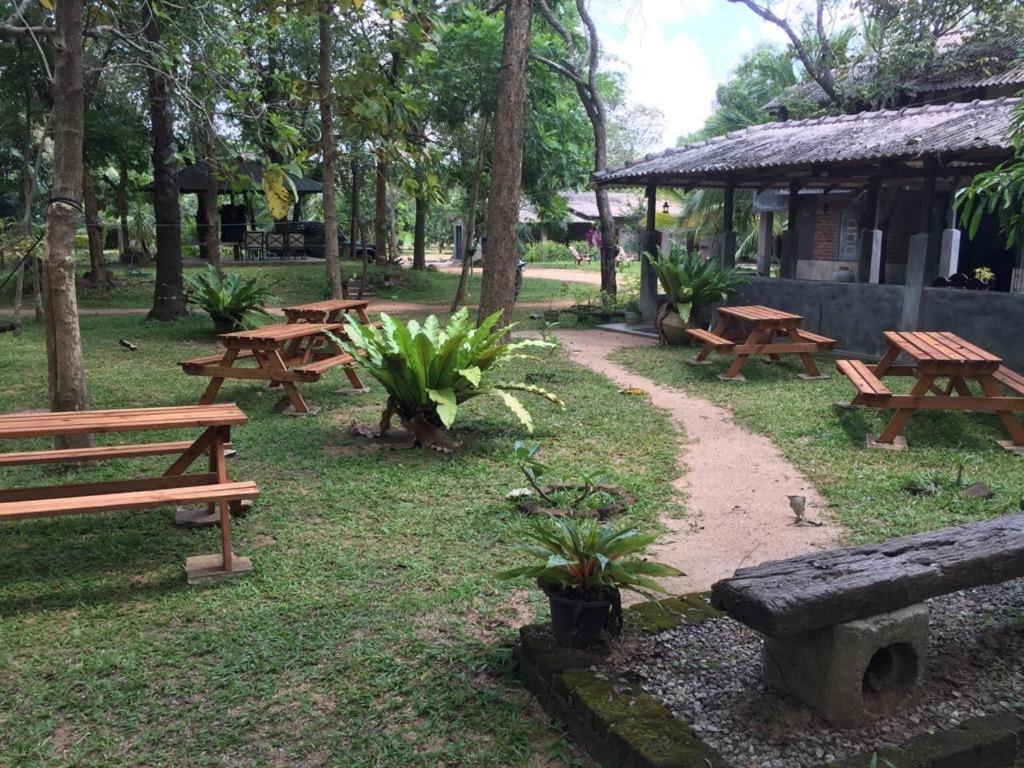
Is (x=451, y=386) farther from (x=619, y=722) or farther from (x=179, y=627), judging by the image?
(x=619, y=722)

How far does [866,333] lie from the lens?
11172 mm

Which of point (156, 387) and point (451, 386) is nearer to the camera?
point (451, 386)

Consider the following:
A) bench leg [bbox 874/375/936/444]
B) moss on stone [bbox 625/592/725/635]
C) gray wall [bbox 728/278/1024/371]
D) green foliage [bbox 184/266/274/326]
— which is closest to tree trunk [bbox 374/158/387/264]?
green foliage [bbox 184/266/274/326]

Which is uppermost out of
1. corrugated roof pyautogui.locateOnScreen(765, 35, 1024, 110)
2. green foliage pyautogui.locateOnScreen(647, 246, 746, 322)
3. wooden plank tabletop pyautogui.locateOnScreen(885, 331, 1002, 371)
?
corrugated roof pyautogui.locateOnScreen(765, 35, 1024, 110)

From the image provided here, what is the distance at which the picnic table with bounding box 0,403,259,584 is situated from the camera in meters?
3.74

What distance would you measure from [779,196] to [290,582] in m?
18.8

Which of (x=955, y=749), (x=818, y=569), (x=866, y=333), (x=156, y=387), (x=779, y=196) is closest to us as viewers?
(x=955, y=749)

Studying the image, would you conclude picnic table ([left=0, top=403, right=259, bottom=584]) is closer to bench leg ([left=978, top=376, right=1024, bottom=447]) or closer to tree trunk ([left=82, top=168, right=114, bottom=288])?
bench leg ([left=978, top=376, right=1024, bottom=447])

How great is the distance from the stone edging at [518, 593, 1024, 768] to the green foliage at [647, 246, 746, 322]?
9.57 meters

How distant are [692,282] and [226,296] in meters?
6.50

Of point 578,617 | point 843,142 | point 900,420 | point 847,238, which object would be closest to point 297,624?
point 578,617

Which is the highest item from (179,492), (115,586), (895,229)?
(895,229)

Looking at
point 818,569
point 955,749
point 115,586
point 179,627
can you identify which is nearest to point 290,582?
point 179,627

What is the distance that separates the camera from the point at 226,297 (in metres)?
11.8
